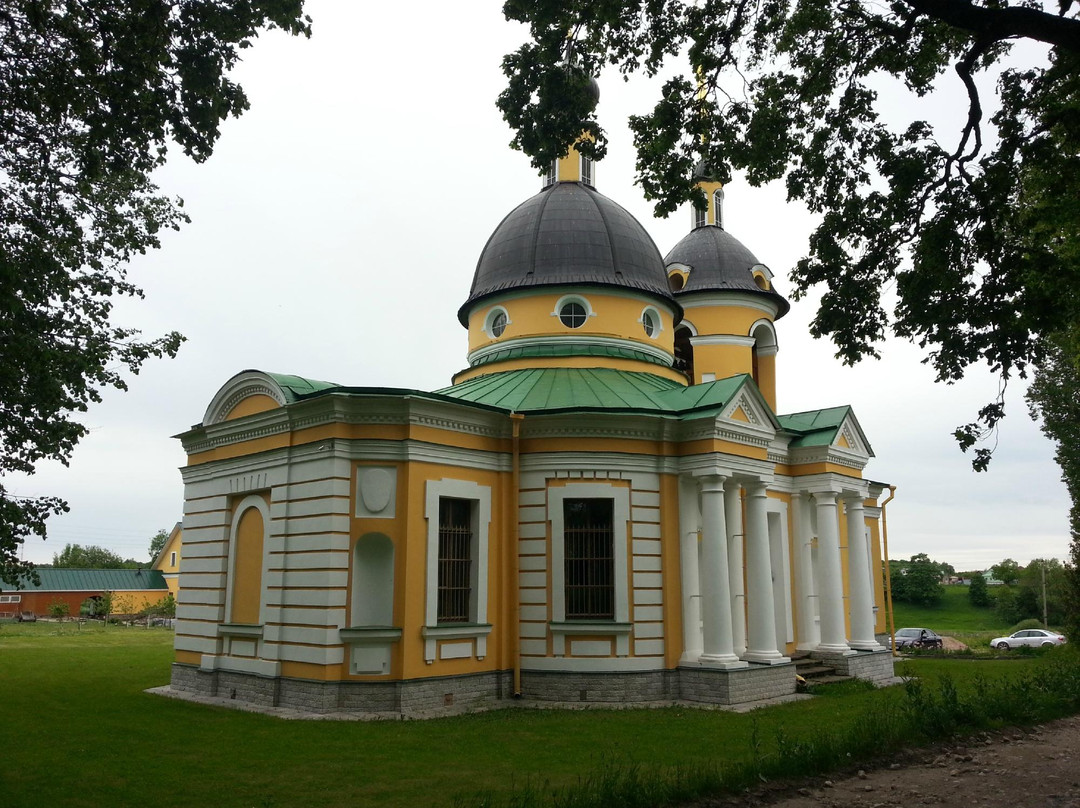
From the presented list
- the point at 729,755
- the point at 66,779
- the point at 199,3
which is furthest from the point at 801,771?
the point at 199,3

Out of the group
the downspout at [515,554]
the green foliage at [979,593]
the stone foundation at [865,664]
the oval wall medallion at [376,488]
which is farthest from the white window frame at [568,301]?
the green foliage at [979,593]

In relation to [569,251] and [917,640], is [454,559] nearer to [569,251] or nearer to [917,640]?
[569,251]

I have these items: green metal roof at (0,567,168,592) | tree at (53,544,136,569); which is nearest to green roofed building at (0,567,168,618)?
green metal roof at (0,567,168,592)

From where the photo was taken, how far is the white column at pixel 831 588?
21.5m

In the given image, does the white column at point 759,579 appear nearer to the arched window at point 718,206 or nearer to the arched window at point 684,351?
the arched window at point 684,351

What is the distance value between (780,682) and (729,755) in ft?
24.2

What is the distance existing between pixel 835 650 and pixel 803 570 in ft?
6.82

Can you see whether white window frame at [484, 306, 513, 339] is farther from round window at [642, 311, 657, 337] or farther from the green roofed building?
the green roofed building

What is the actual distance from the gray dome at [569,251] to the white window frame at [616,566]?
576cm

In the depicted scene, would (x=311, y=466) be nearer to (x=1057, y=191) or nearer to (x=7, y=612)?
(x=1057, y=191)

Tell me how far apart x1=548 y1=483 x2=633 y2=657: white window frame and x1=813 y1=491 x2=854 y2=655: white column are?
22.3 ft

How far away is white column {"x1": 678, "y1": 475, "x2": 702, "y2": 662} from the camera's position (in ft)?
57.4

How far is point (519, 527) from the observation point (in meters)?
17.7

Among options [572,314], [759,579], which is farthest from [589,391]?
[759,579]
